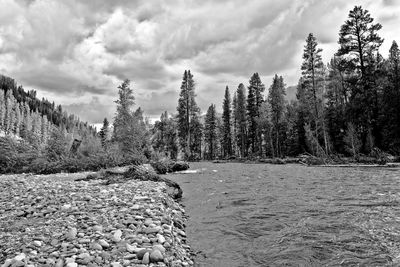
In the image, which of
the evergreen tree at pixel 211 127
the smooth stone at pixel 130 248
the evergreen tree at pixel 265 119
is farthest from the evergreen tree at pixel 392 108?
the evergreen tree at pixel 211 127

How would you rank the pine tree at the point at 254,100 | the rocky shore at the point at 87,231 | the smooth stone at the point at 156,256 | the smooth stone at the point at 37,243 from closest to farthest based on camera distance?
1. the rocky shore at the point at 87,231
2. the smooth stone at the point at 156,256
3. the smooth stone at the point at 37,243
4. the pine tree at the point at 254,100

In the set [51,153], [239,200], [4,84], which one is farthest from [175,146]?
[4,84]

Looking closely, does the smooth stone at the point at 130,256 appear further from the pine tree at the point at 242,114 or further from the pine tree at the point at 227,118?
the pine tree at the point at 227,118

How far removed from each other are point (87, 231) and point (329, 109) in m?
41.6

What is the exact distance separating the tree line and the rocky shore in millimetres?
19692

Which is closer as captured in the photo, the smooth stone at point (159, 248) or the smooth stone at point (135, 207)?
the smooth stone at point (159, 248)

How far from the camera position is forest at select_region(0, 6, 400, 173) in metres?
14.8

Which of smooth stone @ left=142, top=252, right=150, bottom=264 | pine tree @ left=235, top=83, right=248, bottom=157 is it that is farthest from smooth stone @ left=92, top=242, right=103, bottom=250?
pine tree @ left=235, top=83, right=248, bottom=157

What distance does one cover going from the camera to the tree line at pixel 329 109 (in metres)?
23.6

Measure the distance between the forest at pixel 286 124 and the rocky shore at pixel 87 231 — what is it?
8762 millimetres

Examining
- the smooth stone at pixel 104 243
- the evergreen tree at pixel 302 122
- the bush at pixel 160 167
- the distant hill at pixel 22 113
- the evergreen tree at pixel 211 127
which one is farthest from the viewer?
the distant hill at pixel 22 113

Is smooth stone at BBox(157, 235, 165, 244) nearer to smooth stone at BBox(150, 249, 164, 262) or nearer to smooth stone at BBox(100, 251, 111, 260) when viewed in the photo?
smooth stone at BBox(150, 249, 164, 262)

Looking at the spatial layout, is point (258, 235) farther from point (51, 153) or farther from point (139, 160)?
point (139, 160)

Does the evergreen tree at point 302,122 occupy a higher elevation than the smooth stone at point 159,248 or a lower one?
higher
